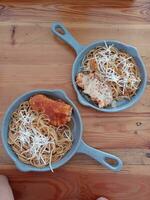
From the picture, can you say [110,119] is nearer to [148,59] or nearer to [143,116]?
[143,116]

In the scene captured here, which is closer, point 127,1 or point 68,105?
point 68,105

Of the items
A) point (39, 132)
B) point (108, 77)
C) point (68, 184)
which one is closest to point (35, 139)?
point (39, 132)

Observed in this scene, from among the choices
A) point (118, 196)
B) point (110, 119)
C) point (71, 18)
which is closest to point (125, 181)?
point (118, 196)

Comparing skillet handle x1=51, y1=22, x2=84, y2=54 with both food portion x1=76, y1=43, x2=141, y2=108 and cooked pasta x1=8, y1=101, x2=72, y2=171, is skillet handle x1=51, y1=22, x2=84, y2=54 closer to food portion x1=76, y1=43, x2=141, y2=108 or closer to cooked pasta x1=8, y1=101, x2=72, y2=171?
food portion x1=76, y1=43, x2=141, y2=108

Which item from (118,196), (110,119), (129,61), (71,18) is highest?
(71,18)

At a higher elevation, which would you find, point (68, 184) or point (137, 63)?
point (137, 63)

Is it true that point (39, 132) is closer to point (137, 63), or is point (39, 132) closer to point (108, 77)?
point (108, 77)

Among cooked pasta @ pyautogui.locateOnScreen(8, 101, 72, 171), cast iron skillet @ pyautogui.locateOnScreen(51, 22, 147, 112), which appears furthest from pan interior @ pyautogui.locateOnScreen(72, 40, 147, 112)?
cooked pasta @ pyautogui.locateOnScreen(8, 101, 72, 171)
